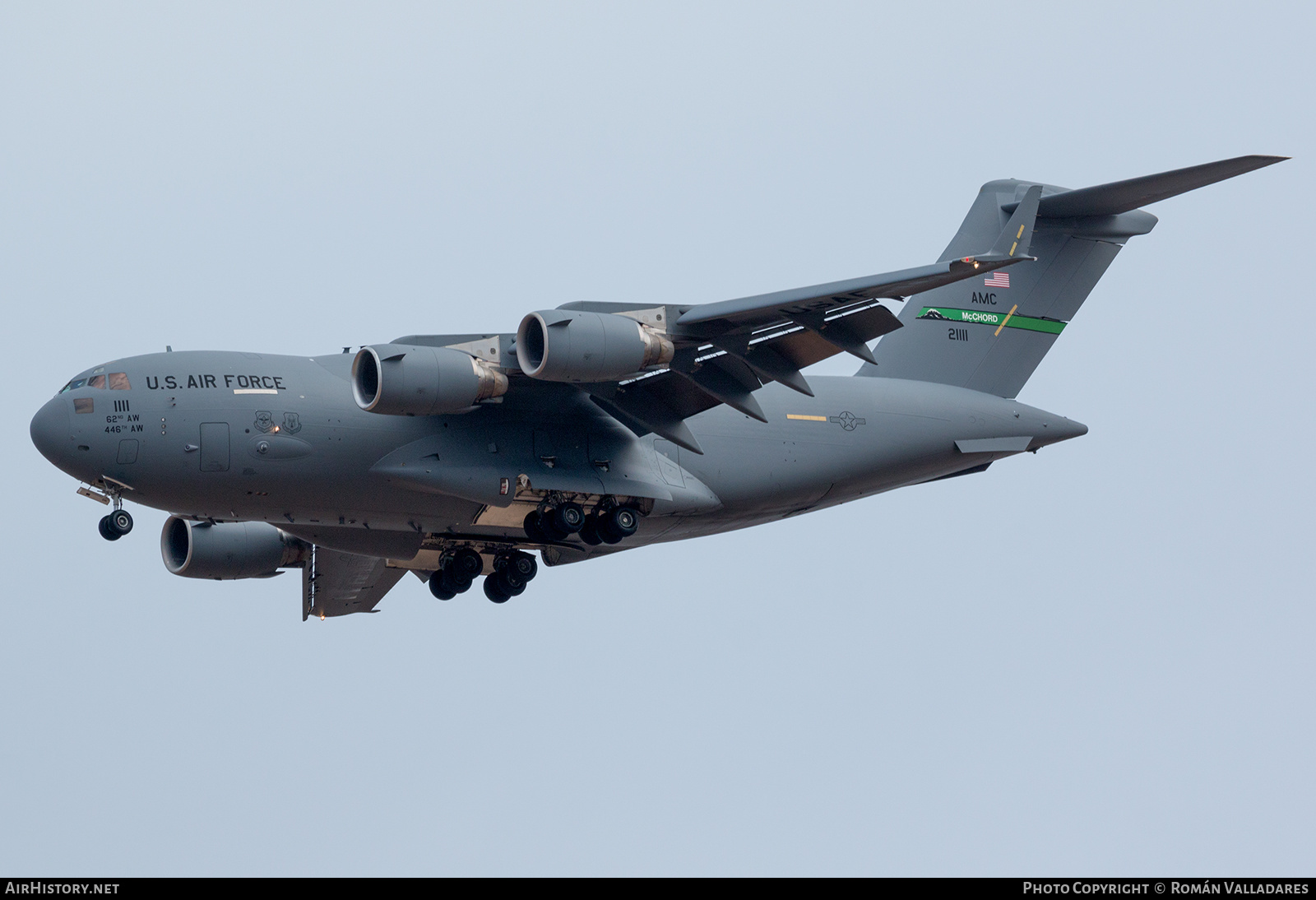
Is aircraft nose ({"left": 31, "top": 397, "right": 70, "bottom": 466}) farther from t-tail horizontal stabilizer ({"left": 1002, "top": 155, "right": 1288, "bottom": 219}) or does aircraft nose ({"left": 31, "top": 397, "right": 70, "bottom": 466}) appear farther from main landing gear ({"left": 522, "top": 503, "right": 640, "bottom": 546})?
t-tail horizontal stabilizer ({"left": 1002, "top": 155, "right": 1288, "bottom": 219})

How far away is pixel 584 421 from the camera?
16547 millimetres

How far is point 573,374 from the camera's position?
14.7m

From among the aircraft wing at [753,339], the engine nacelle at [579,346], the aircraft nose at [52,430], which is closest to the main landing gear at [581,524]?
the aircraft wing at [753,339]

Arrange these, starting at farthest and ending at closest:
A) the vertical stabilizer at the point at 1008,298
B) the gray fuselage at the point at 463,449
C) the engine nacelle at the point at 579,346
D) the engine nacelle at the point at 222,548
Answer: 1. the vertical stabilizer at the point at 1008,298
2. the engine nacelle at the point at 222,548
3. the gray fuselage at the point at 463,449
4. the engine nacelle at the point at 579,346

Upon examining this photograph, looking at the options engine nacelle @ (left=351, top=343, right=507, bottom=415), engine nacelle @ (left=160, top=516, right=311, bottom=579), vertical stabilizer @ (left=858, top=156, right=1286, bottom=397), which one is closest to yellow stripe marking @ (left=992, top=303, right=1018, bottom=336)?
vertical stabilizer @ (left=858, top=156, right=1286, bottom=397)

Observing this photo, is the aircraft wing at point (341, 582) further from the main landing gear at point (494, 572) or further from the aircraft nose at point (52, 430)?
the aircraft nose at point (52, 430)

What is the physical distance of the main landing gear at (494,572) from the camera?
58.3ft

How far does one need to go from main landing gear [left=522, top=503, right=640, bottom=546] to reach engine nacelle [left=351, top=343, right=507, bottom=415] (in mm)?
1629

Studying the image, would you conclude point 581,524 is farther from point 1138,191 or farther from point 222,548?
point 1138,191

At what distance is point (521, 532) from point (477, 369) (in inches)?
93.6

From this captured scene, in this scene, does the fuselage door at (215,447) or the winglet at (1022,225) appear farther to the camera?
Result: the winglet at (1022,225)

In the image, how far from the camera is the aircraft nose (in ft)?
48.9

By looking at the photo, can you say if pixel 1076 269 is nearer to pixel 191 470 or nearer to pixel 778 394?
pixel 778 394

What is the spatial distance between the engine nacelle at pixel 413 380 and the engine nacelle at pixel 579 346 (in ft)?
1.76
